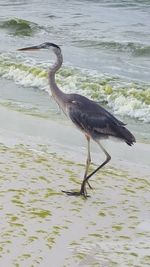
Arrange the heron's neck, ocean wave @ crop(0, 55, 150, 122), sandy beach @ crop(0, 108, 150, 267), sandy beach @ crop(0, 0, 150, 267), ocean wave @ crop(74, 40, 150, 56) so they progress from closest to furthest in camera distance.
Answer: sandy beach @ crop(0, 108, 150, 267) < sandy beach @ crop(0, 0, 150, 267) < the heron's neck < ocean wave @ crop(0, 55, 150, 122) < ocean wave @ crop(74, 40, 150, 56)

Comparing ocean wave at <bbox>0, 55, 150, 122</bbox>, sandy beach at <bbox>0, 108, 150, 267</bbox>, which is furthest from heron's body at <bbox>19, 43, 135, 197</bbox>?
ocean wave at <bbox>0, 55, 150, 122</bbox>

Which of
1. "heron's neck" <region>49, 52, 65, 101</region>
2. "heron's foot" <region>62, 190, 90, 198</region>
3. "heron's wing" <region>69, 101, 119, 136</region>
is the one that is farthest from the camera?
"heron's neck" <region>49, 52, 65, 101</region>

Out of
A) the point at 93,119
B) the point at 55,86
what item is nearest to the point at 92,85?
the point at 55,86

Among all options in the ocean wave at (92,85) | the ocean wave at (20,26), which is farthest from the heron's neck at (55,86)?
the ocean wave at (20,26)

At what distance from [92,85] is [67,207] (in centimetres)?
729

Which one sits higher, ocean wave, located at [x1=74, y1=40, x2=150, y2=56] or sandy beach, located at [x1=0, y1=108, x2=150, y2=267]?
sandy beach, located at [x1=0, y1=108, x2=150, y2=267]

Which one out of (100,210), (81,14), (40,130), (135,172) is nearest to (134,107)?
(40,130)

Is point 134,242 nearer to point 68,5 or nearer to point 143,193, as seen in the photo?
point 143,193

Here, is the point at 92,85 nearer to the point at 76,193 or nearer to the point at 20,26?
the point at 76,193

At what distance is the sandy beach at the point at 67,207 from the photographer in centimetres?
503

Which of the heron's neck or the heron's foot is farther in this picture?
the heron's neck

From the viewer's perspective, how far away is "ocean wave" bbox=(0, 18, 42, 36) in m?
21.2

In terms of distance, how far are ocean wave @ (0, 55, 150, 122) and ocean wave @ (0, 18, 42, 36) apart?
5.66 m

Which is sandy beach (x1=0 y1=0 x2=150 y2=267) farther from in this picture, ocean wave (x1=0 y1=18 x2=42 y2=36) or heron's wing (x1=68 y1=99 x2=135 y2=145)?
ocean wave (x1=0 y1=18 x2=42 y2=36)
